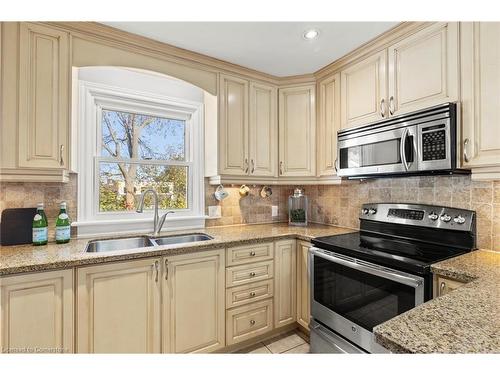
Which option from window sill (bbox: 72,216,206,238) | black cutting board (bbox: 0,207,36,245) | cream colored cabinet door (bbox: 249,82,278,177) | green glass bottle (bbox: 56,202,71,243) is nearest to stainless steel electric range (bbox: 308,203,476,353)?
cream colored cabinet door (bbox: 249,82,278,177)

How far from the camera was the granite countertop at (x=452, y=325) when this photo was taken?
63 centimetres

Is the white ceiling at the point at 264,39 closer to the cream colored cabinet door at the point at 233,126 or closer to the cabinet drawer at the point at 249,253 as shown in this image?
the cream colored cabinet door at the point at 233,126

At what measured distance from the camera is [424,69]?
1.65m

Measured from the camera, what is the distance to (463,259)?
4.55ft

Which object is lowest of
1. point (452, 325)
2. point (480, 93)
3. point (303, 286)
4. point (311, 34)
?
point (303, 286)

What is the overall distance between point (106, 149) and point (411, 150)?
7.36 feet

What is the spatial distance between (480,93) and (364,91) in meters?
0.77

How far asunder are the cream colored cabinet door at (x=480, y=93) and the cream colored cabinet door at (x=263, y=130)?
145 centimetres

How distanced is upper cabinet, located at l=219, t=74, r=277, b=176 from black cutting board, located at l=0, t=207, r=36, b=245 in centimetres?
137

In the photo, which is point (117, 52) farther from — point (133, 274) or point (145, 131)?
point (133, 274)

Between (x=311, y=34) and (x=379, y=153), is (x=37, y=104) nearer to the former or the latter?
(x=311, y=34)

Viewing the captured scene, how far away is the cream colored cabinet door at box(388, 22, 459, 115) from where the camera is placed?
1.52 m

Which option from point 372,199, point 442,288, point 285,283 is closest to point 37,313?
point 285,283

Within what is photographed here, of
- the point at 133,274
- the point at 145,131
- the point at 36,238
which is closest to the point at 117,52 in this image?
the point at 145,131
